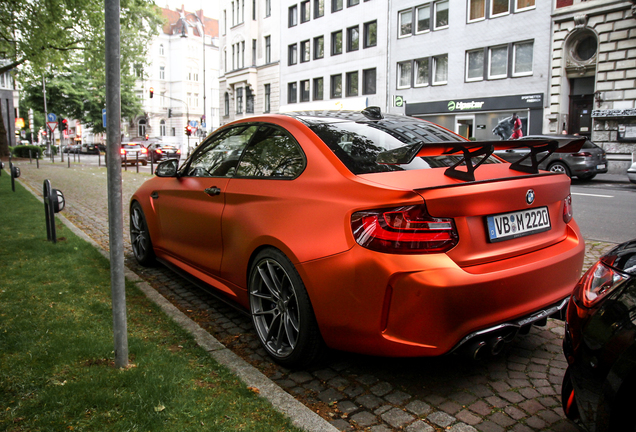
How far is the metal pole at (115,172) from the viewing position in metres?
2.64

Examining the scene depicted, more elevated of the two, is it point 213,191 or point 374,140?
point 374,140

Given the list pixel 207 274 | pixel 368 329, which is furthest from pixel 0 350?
pixel 368 329

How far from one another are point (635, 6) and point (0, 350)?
2470 centimetres

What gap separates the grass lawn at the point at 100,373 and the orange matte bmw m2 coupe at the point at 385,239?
51cm

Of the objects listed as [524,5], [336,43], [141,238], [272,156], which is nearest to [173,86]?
[336,43]

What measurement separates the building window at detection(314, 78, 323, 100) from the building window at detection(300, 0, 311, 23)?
5143 millimetres

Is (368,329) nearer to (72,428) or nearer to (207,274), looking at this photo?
(72,428)

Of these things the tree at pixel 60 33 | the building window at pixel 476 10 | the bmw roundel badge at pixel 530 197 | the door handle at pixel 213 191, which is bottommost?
the door handle at pixel 213 191

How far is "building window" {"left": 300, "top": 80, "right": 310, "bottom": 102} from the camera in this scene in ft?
138

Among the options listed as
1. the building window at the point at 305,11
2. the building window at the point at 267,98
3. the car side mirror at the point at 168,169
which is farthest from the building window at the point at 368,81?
the car side mirror at the point at 168,169

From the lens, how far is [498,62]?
91.1 ft

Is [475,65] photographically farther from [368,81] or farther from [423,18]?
[368,81]

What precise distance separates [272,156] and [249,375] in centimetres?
143

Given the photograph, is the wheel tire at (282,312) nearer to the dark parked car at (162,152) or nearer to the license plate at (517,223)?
the license plate at (517,223)
